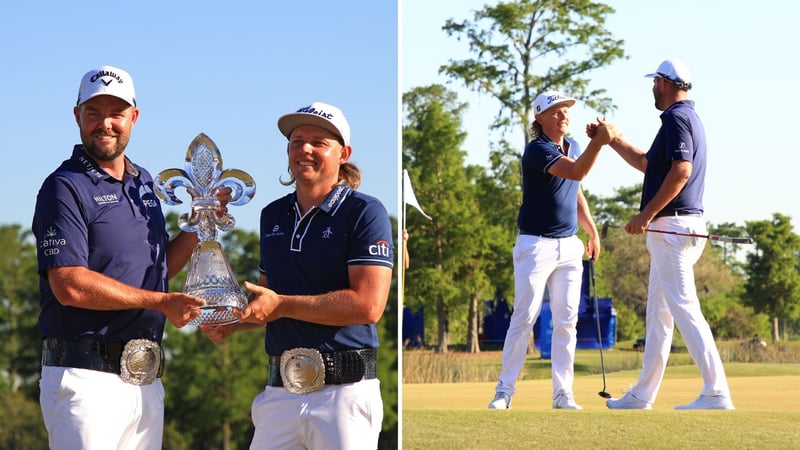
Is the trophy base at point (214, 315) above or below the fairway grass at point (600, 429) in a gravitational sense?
above

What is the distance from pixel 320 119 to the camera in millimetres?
4414

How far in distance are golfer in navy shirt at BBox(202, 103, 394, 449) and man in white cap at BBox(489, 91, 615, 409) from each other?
4270 millimetres

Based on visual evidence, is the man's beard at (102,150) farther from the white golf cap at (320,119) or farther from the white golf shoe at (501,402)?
the white golf shoe at (501,402)

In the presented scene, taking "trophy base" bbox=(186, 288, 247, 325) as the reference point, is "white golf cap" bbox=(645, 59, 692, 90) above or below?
above

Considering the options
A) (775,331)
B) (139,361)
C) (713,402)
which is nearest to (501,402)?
(713,402)

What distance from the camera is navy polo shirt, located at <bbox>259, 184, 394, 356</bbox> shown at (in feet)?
14.4

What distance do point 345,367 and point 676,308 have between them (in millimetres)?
4577

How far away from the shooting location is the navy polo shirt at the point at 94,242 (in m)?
4.61

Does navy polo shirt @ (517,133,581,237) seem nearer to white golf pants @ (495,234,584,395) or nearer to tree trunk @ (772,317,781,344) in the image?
white golf pants @ (495,234,584,395)

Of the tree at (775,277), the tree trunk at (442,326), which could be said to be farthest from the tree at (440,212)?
the tree at (775,277)

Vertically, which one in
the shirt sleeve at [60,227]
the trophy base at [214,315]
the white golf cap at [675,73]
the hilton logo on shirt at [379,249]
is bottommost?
the trophy base at [214,315]

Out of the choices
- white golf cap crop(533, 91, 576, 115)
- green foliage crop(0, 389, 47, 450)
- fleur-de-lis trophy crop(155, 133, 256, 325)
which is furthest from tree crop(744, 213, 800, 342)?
fleur-de-lis trophy crop(155, 133, 256, 325)

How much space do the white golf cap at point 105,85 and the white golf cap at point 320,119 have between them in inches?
27.2

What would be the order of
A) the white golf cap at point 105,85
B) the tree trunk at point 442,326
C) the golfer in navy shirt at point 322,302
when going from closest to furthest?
1. the golfer in navy shirt at point 322,302
2. the white golf cap at point 105,85
3. the tree trunk at point 442,326
